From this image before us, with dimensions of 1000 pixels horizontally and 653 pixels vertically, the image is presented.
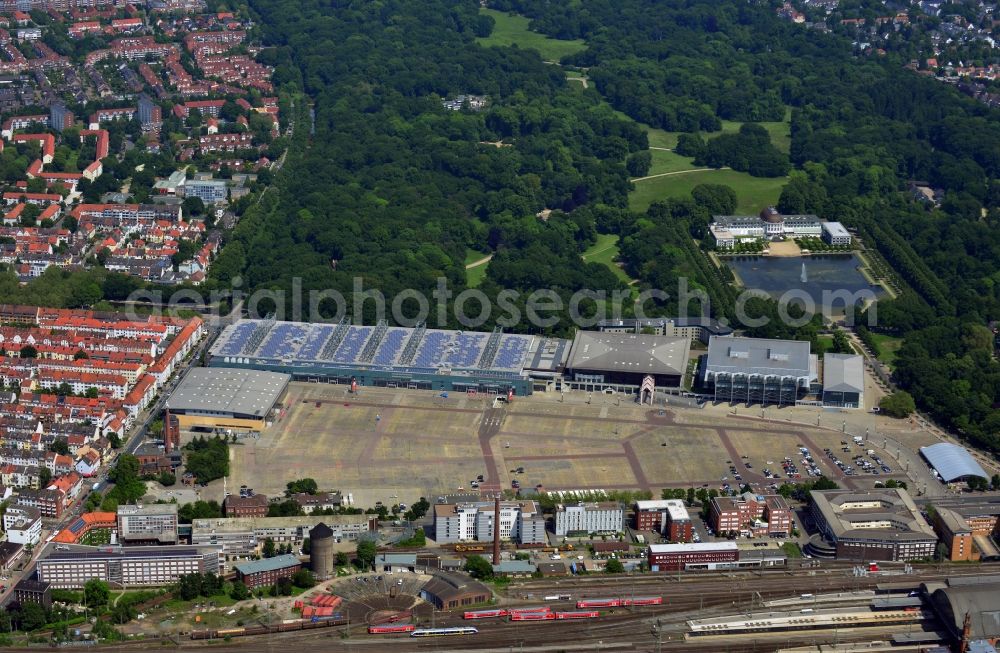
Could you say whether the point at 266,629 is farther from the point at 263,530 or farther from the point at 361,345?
the point at 361,345

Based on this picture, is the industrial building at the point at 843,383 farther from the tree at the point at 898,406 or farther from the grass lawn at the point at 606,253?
the grass lawn at the point at 606,253

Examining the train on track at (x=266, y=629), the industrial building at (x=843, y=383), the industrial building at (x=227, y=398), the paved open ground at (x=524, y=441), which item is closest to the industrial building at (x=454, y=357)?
the paved open ground at (x=524, y=441)

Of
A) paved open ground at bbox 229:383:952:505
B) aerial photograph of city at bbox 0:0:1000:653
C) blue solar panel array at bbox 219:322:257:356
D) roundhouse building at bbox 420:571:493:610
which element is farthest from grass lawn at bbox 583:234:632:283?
roundhouse building at bbox 420:571:493:610

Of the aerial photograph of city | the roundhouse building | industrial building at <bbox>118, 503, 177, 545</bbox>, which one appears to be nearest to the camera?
the roundhouse building

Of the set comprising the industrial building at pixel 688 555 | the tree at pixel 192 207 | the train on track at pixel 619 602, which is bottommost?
the tree at pixel 192 207

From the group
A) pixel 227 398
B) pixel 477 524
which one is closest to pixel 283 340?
pixel 227 398

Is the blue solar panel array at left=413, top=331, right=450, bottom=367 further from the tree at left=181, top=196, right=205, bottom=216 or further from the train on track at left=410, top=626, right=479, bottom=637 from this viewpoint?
the tree at left=181, top=196, right=205, bottom=216

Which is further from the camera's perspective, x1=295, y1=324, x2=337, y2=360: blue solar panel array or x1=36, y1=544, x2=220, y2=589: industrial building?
x1=295, y1=324, x2=337, y2=360: blue solar panel array
